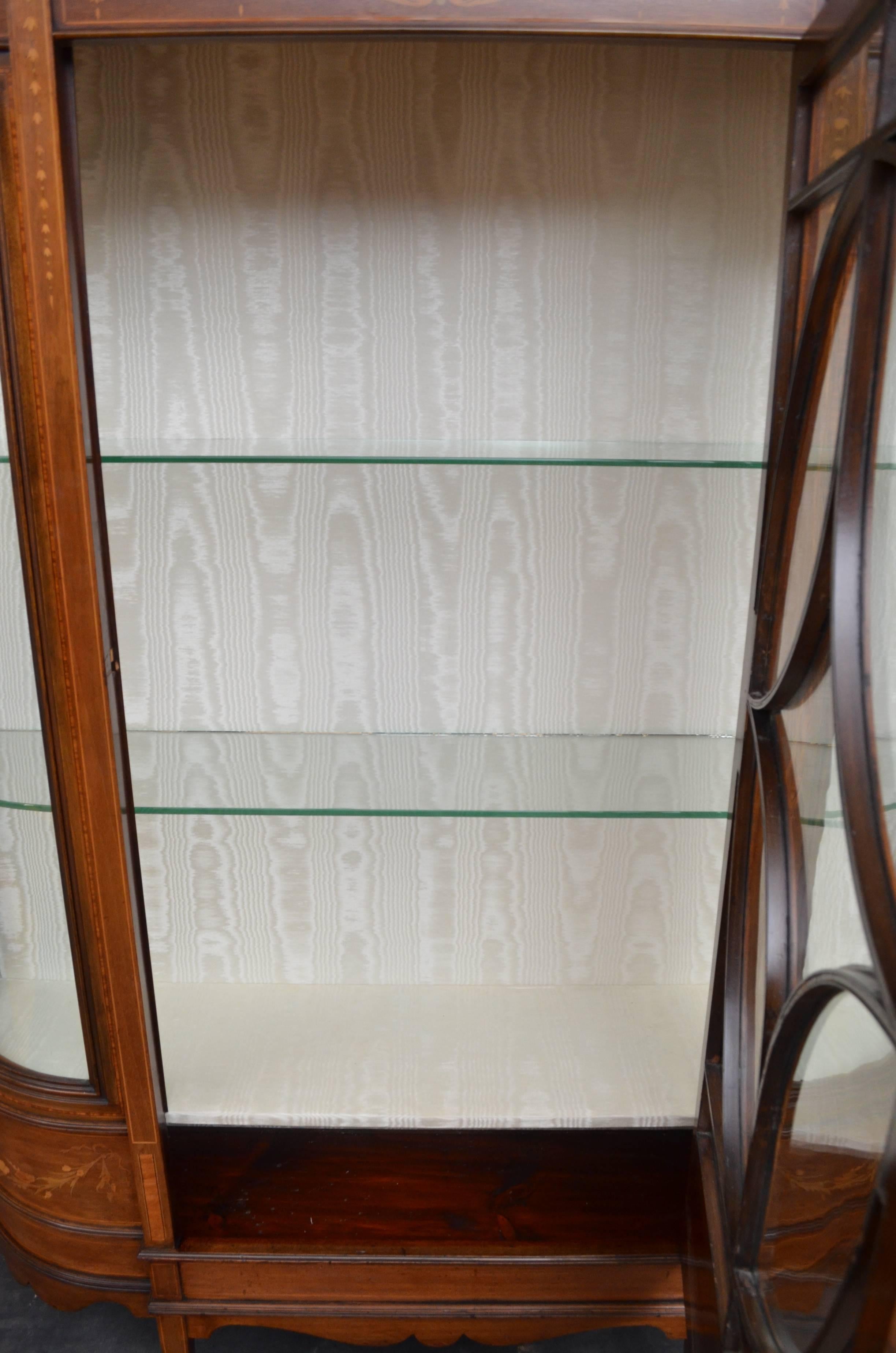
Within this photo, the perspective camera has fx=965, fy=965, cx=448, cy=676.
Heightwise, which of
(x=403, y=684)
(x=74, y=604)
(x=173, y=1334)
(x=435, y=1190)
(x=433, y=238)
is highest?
(x=433, y=238)

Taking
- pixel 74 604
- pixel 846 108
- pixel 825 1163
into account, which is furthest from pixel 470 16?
pixel 825 1163

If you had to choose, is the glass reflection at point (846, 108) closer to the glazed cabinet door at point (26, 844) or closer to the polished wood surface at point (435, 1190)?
the glazed cabinet door at point (26, 844)

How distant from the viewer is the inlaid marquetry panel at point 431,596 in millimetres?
904

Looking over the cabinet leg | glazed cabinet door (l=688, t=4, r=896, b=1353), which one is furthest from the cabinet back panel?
the cabinet leg

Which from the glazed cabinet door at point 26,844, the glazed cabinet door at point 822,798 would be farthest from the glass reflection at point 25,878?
the glazed cabinet door at point 822,798

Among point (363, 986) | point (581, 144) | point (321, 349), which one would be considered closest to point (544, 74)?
point (581, 144)

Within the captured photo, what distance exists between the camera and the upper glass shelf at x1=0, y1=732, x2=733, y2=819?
2.82ft

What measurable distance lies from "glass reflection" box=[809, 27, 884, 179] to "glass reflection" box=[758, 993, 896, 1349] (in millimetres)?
485

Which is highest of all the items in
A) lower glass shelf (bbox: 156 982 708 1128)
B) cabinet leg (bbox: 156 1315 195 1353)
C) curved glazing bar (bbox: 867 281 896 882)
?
curved glazing bar (bbox: 867 281 896 882)

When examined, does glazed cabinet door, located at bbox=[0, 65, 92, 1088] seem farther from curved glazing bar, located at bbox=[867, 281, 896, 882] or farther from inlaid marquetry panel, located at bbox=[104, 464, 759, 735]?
curved glazing bar, located at bbox=[867, 281, 896, 882]

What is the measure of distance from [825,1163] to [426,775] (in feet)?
1.57

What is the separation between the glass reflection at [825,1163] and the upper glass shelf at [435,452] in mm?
438

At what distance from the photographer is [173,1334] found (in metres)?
0.88

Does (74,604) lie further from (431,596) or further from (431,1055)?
(431,1055)
